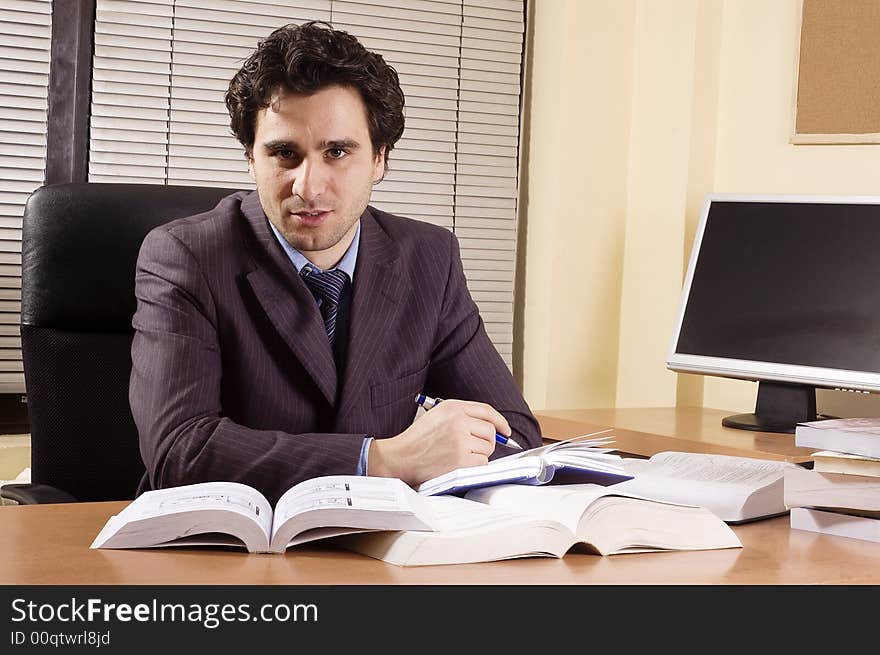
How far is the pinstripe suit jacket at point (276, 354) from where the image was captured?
4.65 ft

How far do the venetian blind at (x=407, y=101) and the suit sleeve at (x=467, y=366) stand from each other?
136cm

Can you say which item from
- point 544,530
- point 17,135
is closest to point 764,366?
point 544,530

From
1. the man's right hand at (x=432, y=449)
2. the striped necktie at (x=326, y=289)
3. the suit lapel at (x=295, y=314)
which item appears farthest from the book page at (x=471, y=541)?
the striped necktie at (x=326, y=289)

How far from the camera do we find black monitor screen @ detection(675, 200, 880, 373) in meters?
2.36

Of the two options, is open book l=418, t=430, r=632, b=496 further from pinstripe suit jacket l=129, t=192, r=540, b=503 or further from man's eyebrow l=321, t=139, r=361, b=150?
man's eyebrow l=321, t=139, r=361, b=150

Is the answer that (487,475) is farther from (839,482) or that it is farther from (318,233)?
(318,233)

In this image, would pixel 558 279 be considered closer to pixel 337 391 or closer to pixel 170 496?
pixel 337 391

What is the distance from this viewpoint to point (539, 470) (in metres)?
1.23

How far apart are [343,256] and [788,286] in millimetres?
1190

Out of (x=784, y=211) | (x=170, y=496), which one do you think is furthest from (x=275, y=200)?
(x=784, y=211)

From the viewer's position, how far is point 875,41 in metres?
2.65

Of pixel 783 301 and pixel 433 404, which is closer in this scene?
pixel 433 404

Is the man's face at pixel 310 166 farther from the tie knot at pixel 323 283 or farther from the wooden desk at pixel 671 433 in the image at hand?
the wooden desk at pixel 671 433

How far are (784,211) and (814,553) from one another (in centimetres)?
156
